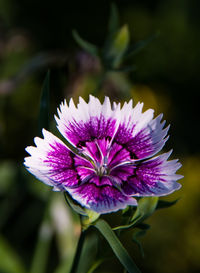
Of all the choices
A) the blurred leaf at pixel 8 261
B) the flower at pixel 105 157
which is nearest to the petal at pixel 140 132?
the flower at pixel 105 157

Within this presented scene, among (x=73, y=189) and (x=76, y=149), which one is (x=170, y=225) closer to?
(x=76, y=149)

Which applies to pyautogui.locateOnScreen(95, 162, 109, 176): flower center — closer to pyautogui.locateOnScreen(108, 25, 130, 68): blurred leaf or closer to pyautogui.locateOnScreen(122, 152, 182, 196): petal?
pyautogui.locateOnScreen(122, 152, 182, 196): petal

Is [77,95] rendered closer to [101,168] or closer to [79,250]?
[101,168]

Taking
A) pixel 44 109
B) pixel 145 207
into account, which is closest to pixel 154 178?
pixel 145 207

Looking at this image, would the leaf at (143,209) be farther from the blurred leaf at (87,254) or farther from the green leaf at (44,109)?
the blurred leaf at (87,254)

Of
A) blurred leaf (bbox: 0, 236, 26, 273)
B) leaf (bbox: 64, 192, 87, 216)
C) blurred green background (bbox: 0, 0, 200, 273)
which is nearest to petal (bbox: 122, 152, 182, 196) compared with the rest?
leaf (bbox: 64, 192, 87, 216)

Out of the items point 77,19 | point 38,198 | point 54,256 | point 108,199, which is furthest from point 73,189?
point 77,19

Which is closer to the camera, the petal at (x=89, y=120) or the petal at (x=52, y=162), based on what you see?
the petal at (x=52, y=162)
